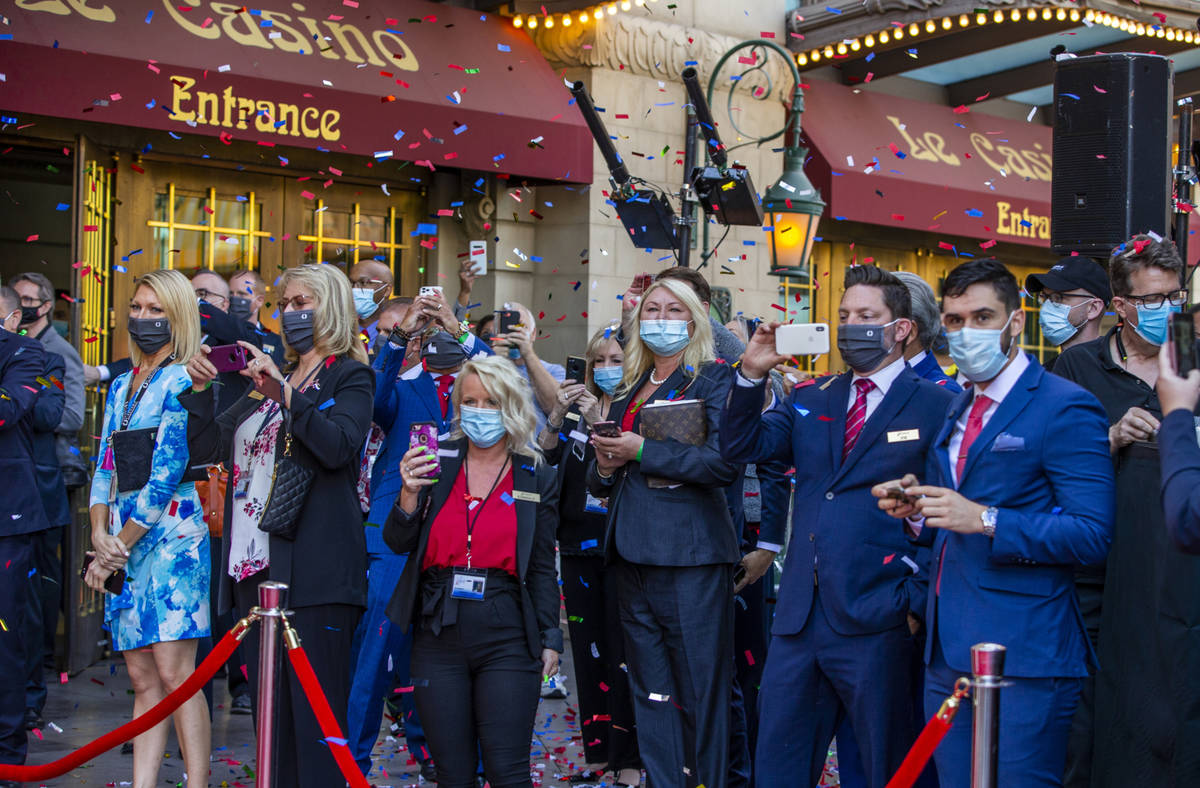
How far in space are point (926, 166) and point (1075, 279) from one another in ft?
27.2

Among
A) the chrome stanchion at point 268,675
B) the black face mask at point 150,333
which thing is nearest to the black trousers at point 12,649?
the black face mask at point 150,333

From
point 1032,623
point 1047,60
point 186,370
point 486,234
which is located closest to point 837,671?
point 1032,623

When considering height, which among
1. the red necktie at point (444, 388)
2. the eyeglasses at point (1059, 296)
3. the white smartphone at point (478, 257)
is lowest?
the red necktie at point (444, 388)

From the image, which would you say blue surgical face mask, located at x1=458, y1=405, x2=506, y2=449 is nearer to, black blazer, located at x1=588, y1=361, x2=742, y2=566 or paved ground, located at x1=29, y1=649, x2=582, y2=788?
black blazer, located at x1=588, y1=361, x2=742, y2=566

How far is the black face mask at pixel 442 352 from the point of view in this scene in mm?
6574

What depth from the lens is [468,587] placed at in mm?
4996

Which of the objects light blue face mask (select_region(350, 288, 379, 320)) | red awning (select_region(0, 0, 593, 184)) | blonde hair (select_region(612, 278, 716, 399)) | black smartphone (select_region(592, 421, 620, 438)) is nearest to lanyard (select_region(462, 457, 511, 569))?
black smartphone (select_region(592, 421, 620, 438))

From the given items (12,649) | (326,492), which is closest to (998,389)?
(326,492)

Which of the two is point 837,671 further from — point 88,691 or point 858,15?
point 858,15

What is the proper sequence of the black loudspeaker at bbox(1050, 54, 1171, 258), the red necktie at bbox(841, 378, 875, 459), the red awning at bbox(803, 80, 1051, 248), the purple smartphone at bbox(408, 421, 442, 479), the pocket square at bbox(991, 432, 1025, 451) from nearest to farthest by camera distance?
1. the pocket square at bbox(991, 432, 1025, 451)
2. the red necktie at bbox(841, 378, 875, 459)
3. the purple smartphone at bbox(408, 421, 442, 479)
4. the black loudspeaker at bbox(1050, 54, 1171, 258)
5. the red awning at bbox(803, 80, 1051, 248)

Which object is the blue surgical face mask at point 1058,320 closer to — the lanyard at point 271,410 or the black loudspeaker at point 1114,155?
the black loudspeaker at point 1114,155

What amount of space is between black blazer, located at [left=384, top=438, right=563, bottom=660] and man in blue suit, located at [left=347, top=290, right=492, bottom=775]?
1.10 meters

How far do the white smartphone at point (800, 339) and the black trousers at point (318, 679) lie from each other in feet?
6.44

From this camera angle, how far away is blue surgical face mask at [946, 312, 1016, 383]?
4.25 meters
